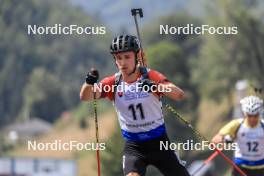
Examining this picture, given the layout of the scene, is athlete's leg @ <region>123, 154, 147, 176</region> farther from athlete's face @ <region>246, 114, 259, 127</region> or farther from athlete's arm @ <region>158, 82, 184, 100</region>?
athlete's face @ <region>246, 114, 259, 127</region>

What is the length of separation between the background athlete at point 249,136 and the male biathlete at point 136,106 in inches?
137

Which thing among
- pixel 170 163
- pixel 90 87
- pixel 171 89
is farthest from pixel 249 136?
pixel 90 87

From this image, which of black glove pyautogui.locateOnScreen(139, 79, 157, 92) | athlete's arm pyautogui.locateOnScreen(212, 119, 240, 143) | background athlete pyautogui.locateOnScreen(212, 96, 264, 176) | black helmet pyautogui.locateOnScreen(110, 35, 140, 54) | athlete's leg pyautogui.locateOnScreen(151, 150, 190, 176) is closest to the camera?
black glove pyautogui.locateOnScreen(139, 79, 157, 92)

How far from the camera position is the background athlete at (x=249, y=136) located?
13570 millimetres

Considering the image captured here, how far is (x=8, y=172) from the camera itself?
3022cm

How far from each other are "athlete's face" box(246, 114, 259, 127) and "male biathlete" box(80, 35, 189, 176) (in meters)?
3.87

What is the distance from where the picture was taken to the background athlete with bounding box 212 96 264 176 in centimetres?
1357

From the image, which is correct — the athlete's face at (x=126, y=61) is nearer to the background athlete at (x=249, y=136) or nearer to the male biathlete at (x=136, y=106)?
the male biathlete at (x=136, y=106)

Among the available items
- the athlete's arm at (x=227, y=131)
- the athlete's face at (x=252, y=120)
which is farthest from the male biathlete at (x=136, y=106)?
the athlete's face at (x=252, y=120)

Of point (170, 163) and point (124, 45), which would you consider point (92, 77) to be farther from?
point (170, 163)

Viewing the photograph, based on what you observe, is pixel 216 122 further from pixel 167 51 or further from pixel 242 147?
pixel 242 147

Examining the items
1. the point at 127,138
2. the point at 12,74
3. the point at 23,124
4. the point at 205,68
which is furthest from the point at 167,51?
the point at 127,138

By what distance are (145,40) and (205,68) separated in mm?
22111

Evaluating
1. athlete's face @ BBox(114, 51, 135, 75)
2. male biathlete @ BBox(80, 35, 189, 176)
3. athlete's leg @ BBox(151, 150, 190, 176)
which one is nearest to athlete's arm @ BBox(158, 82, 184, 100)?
male biathlete @ BBox(80, 35, 189, 176)
